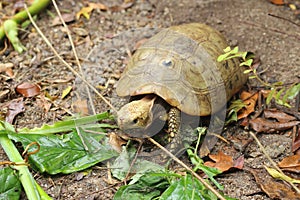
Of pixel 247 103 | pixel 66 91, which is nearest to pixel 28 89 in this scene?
pixel 66 91

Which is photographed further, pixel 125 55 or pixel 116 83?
pixel 125 55

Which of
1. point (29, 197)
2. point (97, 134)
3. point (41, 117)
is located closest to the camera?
point (29, 197)

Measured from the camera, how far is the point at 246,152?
9.95ft

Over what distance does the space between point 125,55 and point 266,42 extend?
1.23m

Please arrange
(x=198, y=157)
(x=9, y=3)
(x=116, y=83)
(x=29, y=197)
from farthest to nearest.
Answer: (x=9, y=3)
(x=116, y=83)
(x=198, y=157)
(x=29, y=197)

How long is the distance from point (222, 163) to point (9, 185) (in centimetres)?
134

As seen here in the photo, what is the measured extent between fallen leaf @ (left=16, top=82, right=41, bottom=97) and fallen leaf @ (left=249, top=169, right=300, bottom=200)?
1748 millimetres

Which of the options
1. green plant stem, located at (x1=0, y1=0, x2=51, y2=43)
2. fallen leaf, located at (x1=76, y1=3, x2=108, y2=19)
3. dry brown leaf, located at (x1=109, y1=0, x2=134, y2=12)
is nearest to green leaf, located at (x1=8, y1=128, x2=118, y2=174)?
green plant stem, located at (x1=0, y1=0, x2=51, y2=43)

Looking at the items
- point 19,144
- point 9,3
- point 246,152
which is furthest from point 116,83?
point 9,3

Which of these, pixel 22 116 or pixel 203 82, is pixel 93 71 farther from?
pixel 203 82

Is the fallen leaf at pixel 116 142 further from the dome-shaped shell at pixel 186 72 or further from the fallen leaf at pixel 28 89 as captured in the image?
the fallen leaf at pixel 28 89

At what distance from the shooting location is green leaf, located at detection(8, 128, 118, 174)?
108 inches

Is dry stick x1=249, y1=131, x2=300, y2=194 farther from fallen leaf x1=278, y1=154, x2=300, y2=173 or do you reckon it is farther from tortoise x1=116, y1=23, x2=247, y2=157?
tortoise x1=116, y1=23, x2=247, y2=157

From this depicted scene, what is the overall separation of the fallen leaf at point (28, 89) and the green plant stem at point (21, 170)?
63 cm
